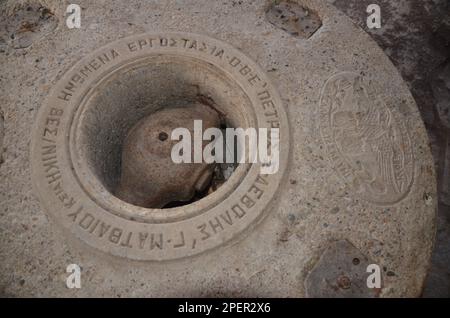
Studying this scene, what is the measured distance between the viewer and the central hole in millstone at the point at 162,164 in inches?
112

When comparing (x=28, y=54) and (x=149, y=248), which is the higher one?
(x=28, y=54)

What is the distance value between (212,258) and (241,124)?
33.5 inches

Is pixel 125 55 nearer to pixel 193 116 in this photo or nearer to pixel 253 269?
pixel 193 116

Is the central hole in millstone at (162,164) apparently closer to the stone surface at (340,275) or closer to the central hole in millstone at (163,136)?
the central hole in millstone at (163,136)

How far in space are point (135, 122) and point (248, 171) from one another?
101cm

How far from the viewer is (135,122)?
321 cm

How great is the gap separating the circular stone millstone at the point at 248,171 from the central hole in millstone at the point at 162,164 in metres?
0.14

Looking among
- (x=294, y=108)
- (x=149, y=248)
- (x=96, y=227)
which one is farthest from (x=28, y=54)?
(x=294, y=108)

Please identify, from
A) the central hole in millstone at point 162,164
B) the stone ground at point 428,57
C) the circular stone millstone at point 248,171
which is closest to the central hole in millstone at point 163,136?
the central hole in millstone at point 162,164

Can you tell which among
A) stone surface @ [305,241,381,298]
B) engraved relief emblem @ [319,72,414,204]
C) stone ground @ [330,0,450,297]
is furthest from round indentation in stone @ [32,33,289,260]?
stone ground @ [330,0,450,297]

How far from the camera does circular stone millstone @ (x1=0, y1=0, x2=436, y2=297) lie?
2.34 m

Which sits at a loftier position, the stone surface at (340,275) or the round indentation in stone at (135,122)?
the round indentation in stone at (135,122)

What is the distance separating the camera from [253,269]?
91.8 inches
